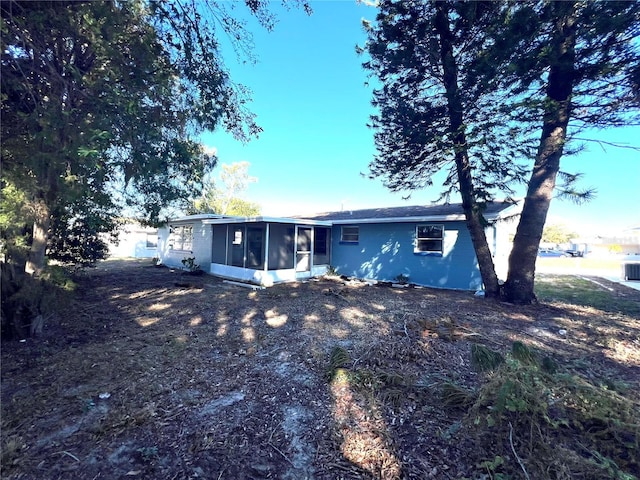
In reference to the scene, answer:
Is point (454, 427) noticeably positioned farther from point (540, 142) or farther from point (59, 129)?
point (540, 142)

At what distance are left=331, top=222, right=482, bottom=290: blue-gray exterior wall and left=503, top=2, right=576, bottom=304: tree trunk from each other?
235cm

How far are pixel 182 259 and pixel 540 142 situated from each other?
16248 mm

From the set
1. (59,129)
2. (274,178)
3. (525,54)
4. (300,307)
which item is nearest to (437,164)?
(525,54)

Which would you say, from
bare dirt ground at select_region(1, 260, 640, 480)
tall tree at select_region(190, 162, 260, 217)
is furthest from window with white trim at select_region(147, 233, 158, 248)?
bare dirt ground at select_region(1, 260, 640, 480)

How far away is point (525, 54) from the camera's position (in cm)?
675

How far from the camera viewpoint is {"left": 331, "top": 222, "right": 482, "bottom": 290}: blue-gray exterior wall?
10.8 metres

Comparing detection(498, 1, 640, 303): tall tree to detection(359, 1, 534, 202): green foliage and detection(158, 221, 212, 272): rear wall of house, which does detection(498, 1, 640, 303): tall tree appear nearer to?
detection(359, 1, 534, 202): green foliage

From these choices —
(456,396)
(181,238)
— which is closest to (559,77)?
(456,396)

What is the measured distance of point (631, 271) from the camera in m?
13.6

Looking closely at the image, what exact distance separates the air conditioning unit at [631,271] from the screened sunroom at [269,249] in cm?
1357

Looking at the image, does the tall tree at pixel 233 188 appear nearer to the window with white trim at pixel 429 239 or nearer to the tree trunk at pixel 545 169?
the window with white trim at pixel 429 239

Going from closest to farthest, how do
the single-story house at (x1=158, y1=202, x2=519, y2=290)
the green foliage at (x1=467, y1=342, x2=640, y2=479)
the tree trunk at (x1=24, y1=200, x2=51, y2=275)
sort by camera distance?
the green foliage at (x1=467, y1=342, x2=640, y2=479)
the tree trunk at (x1=24, y1=200, x2=51, y2=275)
the single-story house at (x1=158, y1=202, x2=519, y2=290)

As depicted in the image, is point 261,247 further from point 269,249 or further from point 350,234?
point 350,234

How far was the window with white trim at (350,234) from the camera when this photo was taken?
13723 mm
